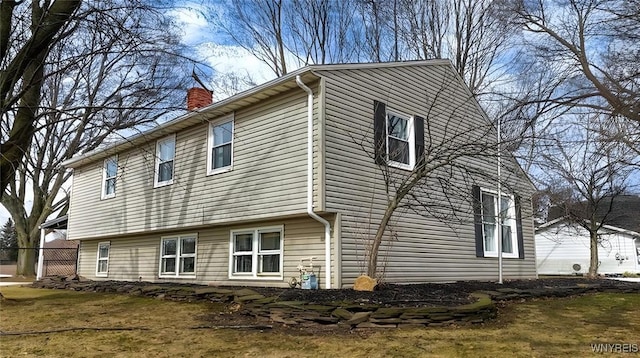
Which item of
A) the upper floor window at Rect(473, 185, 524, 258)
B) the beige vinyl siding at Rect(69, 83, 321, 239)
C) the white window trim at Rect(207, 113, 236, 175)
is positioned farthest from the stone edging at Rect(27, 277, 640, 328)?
the upper floor window at Rect(473, 185, 524, 258)

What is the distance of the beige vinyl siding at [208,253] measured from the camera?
9367mm

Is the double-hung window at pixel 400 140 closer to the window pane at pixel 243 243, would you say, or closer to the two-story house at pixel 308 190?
the two-story house at pixel 308 190

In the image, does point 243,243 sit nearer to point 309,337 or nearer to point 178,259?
point 178,259

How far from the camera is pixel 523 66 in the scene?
12094 millimetres

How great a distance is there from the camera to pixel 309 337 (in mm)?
5844

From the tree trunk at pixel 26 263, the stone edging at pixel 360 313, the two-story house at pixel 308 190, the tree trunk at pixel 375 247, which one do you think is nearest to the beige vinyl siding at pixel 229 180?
the two-story house at pixel 308 190

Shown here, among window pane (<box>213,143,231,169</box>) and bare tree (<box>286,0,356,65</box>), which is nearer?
window pane (<box>213,143,231,169</box>)

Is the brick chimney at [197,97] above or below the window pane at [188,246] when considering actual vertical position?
above

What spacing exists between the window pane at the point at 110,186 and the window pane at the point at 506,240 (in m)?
11.5

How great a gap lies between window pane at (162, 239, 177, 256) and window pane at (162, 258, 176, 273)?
19 centimetres

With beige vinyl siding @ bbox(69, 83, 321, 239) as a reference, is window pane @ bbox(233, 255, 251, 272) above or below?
below

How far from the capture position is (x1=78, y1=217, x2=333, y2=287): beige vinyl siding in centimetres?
937

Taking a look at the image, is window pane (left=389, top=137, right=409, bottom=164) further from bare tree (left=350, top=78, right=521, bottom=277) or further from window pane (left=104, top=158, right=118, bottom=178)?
window pane (left=104, top=158, right=118, bottom=178)

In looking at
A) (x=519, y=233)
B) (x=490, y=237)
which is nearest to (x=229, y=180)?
(x=490, y=237)
